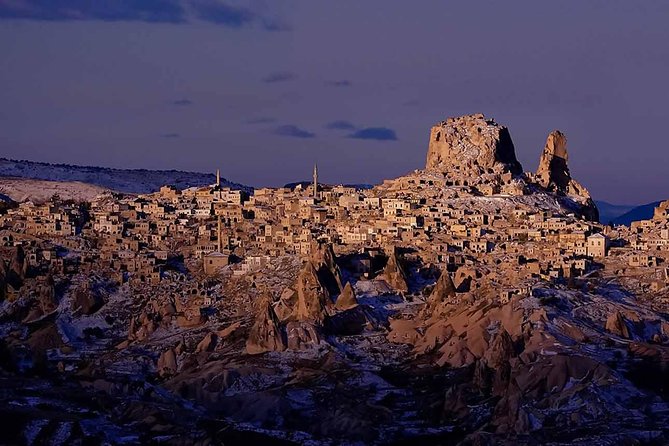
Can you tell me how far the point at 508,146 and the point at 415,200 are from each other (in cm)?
1374

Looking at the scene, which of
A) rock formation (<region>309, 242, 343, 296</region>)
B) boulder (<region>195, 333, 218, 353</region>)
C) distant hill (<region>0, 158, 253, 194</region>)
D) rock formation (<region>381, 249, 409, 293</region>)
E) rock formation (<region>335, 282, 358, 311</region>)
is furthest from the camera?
distant hill (<region>0, 158, 253, 194</region>)

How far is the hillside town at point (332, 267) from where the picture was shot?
87062mm

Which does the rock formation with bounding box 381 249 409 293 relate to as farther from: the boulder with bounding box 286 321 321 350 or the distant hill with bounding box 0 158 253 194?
the distant hill with bounding box 0 158 253 194

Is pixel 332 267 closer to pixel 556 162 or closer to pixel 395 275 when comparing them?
pixel 395 275

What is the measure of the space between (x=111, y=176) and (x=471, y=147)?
62665 millimetres

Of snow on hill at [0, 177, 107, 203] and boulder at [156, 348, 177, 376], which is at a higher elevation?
snow on hill at [0, 177, 107, 203]

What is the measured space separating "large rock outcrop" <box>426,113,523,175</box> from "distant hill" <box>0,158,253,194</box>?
39.6m

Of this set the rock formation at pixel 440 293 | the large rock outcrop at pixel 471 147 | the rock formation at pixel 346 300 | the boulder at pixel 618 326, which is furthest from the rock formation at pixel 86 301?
the large rock outcrop at pixel 471 147

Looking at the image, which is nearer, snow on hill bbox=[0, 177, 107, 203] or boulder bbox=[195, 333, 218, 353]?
boulder bbox=[195, 333, 218, 353]

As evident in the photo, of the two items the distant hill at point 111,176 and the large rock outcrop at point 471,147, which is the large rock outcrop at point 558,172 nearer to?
the large rock outcrop at point 471,147

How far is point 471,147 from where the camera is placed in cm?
12488

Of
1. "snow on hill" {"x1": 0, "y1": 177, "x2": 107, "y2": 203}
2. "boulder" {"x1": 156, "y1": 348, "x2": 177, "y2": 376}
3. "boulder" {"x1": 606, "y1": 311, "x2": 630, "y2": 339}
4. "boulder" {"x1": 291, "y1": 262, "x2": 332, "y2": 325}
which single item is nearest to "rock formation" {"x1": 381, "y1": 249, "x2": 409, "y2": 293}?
"boulder" {"x1": 291, "y1": 262, "x2": 332, "y2": 325}

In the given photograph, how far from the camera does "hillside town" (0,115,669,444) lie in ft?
Answer: 286

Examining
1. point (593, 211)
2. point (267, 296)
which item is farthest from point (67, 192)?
point (267, 296)
